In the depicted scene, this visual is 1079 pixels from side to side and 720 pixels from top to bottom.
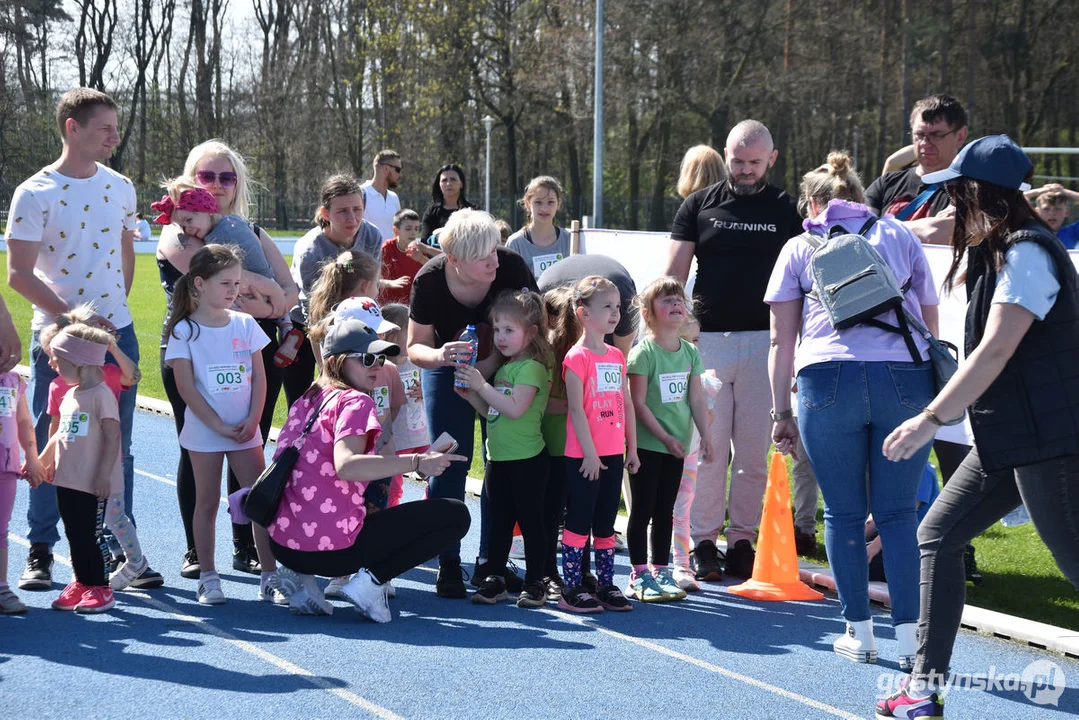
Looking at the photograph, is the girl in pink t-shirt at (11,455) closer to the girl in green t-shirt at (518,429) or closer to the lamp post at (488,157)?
the girl in green t-shirt at (518,429)

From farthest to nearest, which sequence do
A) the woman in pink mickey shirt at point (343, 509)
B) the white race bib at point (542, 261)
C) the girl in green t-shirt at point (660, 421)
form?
the white race bib at point (542, 261)
the girl in green t-shirt at point (660, 421)
the woman in pink mickey shirt at point (343, 509)

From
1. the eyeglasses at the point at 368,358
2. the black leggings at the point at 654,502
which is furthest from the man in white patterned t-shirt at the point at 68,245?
the black leggings at the point at 654,502

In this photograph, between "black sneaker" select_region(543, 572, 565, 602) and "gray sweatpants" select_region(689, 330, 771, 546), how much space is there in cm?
93

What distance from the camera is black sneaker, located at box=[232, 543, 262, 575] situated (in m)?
5.78

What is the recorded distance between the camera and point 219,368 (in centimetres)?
525

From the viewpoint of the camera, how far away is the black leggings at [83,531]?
4.97m

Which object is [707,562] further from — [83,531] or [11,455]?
[11,455]

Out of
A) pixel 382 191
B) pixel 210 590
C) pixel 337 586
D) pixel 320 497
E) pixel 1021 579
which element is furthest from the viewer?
pixel 382 191

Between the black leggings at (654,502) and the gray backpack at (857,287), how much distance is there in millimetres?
1476

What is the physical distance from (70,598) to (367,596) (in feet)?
4.23

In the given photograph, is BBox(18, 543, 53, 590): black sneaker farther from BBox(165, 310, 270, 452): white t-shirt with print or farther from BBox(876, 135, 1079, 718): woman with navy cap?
BBox(876, 135, 1079, 718): woman with navy cap

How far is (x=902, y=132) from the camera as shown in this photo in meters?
37.3

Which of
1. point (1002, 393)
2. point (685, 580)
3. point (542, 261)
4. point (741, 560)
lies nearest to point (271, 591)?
point (685, 580)

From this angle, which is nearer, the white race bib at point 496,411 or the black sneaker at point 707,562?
the white race bib at point 496,411
